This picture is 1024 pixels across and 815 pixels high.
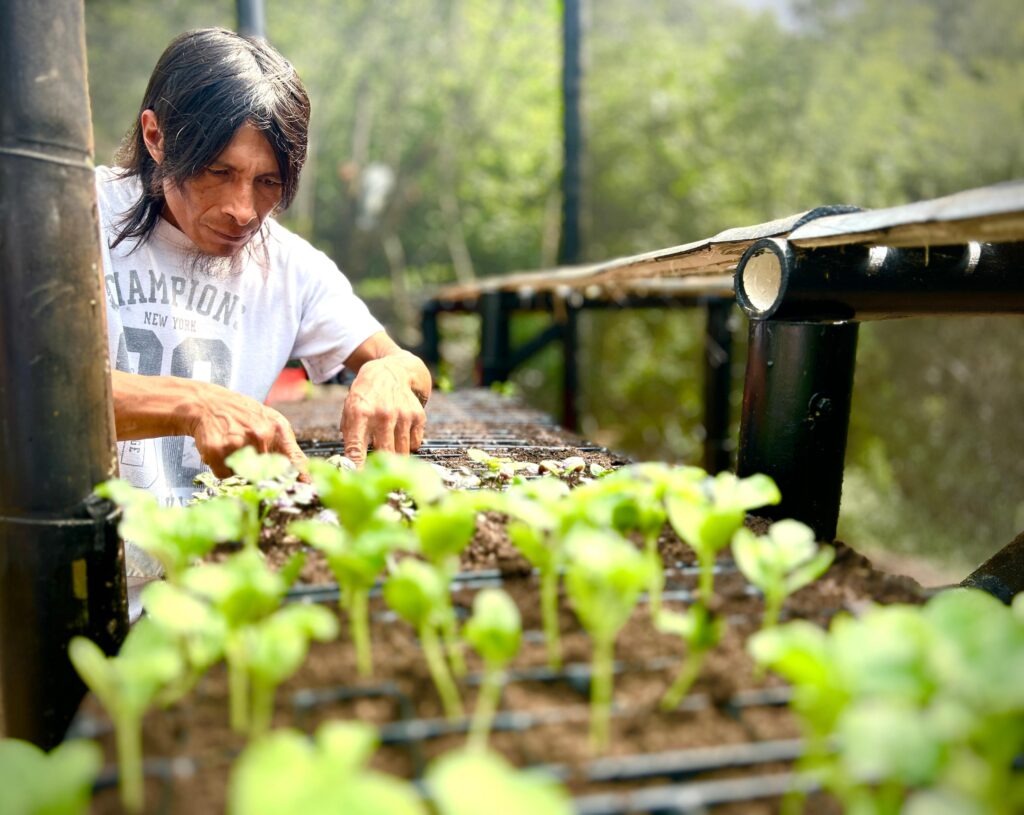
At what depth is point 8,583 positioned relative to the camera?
1.16 m

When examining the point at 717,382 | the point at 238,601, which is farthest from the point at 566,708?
the point at 717,382

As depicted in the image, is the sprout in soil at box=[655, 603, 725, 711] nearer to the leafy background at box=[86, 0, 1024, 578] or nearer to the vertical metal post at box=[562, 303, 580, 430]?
the vertical metal post at box=[562, 303, 580, 430]

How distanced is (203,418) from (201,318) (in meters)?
0.81

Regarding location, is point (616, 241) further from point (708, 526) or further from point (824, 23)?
point (708, 526)

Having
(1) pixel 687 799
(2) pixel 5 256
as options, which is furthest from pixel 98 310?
(1) pixel 687 799

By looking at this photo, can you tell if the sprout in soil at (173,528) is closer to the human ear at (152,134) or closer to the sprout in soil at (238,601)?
the sprout in soil at (238,601)

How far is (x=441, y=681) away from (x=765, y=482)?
51 centimetres

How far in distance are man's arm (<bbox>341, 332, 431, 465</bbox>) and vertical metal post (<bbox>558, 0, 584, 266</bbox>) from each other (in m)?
4.58

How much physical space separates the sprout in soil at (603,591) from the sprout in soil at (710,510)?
0.63 ft

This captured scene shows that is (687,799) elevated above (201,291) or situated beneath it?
situated beneath

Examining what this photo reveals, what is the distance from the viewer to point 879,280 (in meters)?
1.47

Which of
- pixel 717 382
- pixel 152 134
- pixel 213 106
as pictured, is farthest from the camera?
pixel 717 382

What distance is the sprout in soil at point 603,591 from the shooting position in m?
0.78

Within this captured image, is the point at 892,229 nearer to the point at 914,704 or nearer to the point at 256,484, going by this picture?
the point at 914,704
